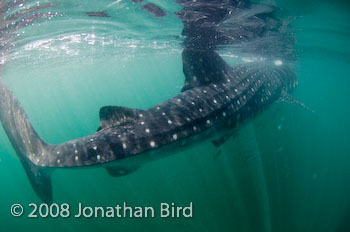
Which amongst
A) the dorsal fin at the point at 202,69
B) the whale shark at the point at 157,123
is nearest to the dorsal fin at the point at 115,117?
the whale shark at the point at 157,123

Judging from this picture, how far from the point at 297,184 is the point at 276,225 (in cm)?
419

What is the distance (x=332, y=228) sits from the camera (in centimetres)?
915

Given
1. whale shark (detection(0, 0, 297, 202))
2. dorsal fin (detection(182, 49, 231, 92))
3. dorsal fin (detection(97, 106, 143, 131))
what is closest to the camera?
whale shark (detection(0, 0, 297, 202))

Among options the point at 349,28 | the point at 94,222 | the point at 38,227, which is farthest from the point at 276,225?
the point at 38,227

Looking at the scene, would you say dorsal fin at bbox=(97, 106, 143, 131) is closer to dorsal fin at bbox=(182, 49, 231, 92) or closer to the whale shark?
the whale shark

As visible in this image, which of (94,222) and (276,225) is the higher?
(276,225)

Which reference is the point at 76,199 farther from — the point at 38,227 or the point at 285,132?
the point at 285,132

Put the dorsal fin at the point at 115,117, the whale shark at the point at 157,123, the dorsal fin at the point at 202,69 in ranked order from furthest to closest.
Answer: the dorsal fin at the point at 202,69 < the dorsal fin at the point at 115,117 < the whale shark at the point at 157,123

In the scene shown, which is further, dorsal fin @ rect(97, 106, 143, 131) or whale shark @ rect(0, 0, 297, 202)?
dorsal fin @ rect(97, 106, 143, 131)

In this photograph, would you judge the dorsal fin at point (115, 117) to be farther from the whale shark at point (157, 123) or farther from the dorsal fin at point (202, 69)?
the dorsal fin at point (202, 69)

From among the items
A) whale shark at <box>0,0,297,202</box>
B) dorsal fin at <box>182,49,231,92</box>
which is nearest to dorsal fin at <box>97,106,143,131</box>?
whale shark at <box>0,0,297,202</box>

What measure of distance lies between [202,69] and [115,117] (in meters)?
3.44

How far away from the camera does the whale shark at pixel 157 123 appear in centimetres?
360

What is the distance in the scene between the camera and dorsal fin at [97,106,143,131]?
393 cm
